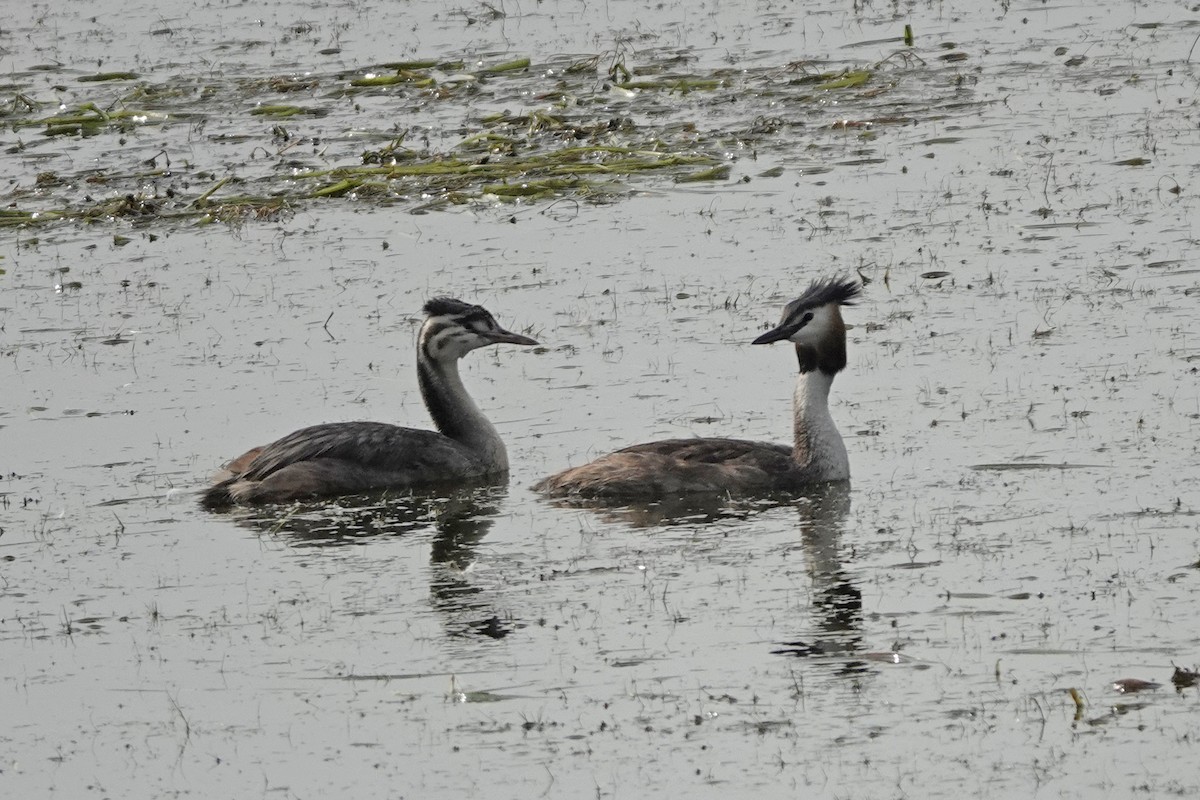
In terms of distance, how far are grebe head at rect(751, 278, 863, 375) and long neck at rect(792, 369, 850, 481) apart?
157mm

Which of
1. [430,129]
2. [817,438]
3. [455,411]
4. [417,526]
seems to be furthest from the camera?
[430,129]

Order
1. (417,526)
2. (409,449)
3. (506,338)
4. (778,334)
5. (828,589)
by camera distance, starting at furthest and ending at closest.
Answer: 1. (506,338)
2. (409,449)
3. (778,334)
4. (417,526)
5. (828,589)

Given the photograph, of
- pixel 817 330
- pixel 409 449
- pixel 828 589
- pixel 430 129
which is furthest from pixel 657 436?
pixel 430 129

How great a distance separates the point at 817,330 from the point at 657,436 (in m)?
1.31

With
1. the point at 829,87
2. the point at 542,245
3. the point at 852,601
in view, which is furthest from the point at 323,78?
the point at 852,601

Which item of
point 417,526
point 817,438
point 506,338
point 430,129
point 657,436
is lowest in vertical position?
point 417,526

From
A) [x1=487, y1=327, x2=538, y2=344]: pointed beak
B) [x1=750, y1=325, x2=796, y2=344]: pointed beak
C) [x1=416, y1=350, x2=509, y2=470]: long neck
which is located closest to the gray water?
[x1=416, y1=350, x2=509, y2=470]: long neck

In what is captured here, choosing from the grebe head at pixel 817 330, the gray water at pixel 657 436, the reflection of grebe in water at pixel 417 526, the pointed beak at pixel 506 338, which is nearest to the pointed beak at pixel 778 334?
the grebe head at pixel 817 330

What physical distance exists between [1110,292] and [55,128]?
14020 millimetres

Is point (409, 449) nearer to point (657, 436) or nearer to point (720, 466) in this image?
point (657, 436)

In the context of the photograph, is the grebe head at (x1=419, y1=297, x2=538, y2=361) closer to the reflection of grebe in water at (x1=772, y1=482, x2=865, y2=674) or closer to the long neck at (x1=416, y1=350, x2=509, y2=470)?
the long neck at (x1=416, y1=350, x2=509, y2=470)

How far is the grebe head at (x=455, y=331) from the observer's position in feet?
53.1

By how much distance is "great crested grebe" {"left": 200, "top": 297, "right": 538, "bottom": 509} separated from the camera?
1501cm

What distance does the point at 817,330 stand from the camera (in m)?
15.1
